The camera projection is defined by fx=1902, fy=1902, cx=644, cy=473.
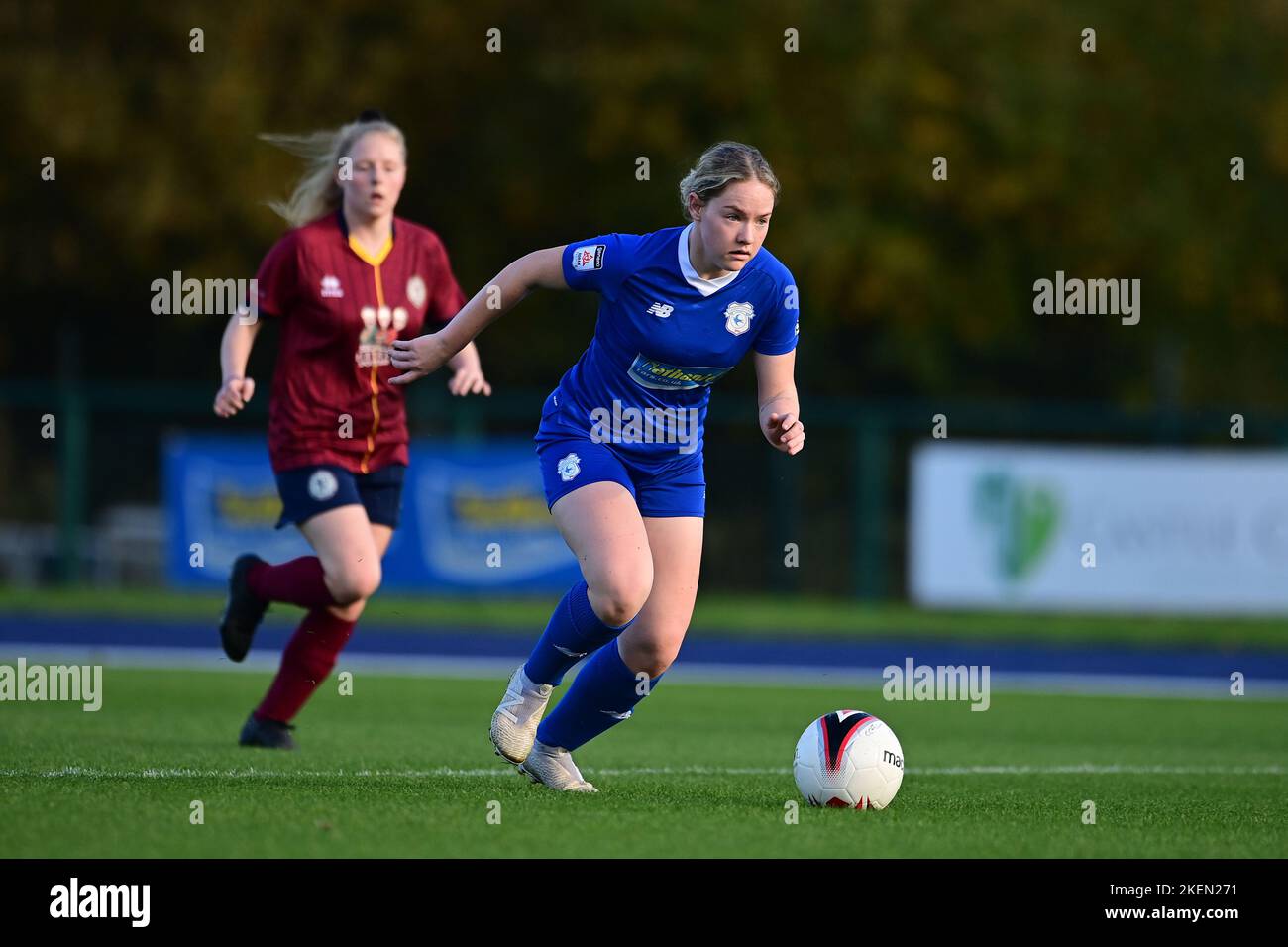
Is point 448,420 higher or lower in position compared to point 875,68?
lower

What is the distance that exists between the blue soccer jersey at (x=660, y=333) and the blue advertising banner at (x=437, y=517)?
11.5 meters

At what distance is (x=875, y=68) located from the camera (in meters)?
23.4

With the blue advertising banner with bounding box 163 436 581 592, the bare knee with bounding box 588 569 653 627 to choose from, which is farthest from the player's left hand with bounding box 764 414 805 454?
the blue advertising banner with bounding box 163 436 581 592

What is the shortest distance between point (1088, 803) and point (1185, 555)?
1172cm

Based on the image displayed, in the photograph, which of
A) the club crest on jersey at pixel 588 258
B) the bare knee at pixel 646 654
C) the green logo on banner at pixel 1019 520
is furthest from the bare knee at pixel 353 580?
the green logo on banner at pixel 1019 520

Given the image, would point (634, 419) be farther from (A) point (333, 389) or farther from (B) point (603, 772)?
(A) point (333, 389)

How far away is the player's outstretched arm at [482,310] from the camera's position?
654cm

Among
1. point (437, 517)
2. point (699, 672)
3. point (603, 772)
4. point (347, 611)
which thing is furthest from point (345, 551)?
point (437, 517)

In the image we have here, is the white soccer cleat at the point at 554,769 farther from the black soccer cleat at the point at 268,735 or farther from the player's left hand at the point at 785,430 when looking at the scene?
the black soccer cleat at the point at 268,735

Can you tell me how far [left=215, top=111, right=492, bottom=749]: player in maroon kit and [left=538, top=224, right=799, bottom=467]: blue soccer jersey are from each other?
1.28 metres

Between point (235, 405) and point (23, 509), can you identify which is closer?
point (235, 405)
